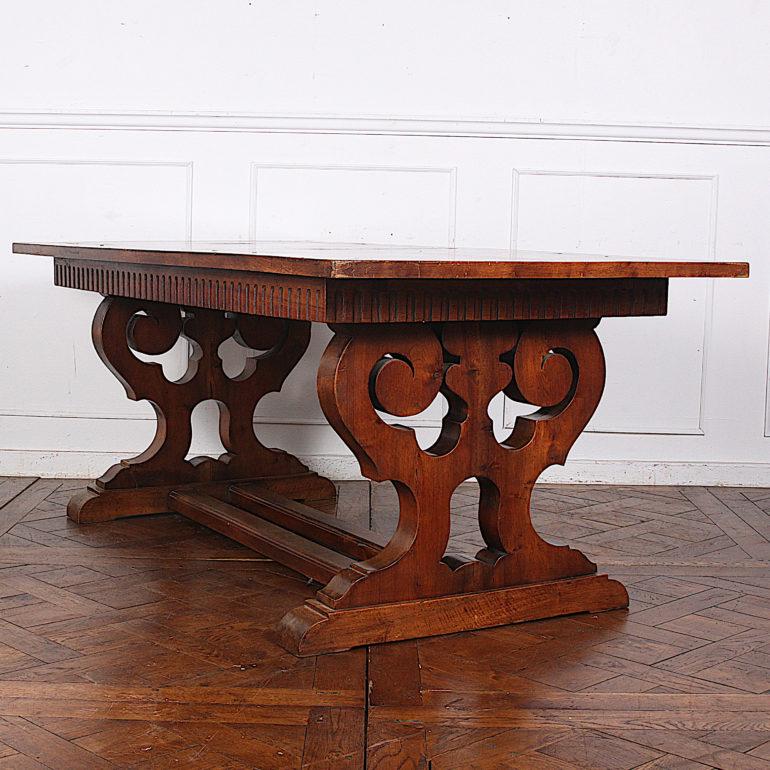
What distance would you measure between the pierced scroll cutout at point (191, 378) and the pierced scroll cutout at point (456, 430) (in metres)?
1.15

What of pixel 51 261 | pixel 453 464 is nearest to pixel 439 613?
pixel 453 464

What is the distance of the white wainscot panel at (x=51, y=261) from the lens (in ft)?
12.8

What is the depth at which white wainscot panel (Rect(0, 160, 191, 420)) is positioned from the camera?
389 cm

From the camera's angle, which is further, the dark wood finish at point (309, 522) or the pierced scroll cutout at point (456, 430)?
the dark wood finish at point (309, 522)

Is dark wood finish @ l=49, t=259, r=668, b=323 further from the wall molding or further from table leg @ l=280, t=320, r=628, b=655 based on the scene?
the wall molding

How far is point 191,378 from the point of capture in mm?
3350

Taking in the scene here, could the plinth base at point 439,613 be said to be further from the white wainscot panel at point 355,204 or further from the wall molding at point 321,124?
the wall molding at point 321,124

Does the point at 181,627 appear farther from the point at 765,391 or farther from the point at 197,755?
the point at 765,391

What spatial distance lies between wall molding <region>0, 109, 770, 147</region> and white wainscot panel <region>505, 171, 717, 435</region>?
150mm

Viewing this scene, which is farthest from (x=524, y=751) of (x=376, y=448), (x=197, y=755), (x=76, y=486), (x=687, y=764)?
(x=76, y=486)

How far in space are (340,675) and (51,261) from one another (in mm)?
2364

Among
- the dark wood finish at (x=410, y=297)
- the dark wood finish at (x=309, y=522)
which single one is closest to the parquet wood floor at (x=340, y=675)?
the dark wood finish at (x=309, y=522)

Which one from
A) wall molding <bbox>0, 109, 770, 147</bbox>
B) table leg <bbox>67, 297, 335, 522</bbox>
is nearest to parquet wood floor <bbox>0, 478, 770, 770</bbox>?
table leg <bbox>67, 297, 335, 522</bbox>

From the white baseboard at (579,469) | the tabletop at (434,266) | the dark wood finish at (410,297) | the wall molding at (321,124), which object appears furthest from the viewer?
the white baseboard at (579,469)
